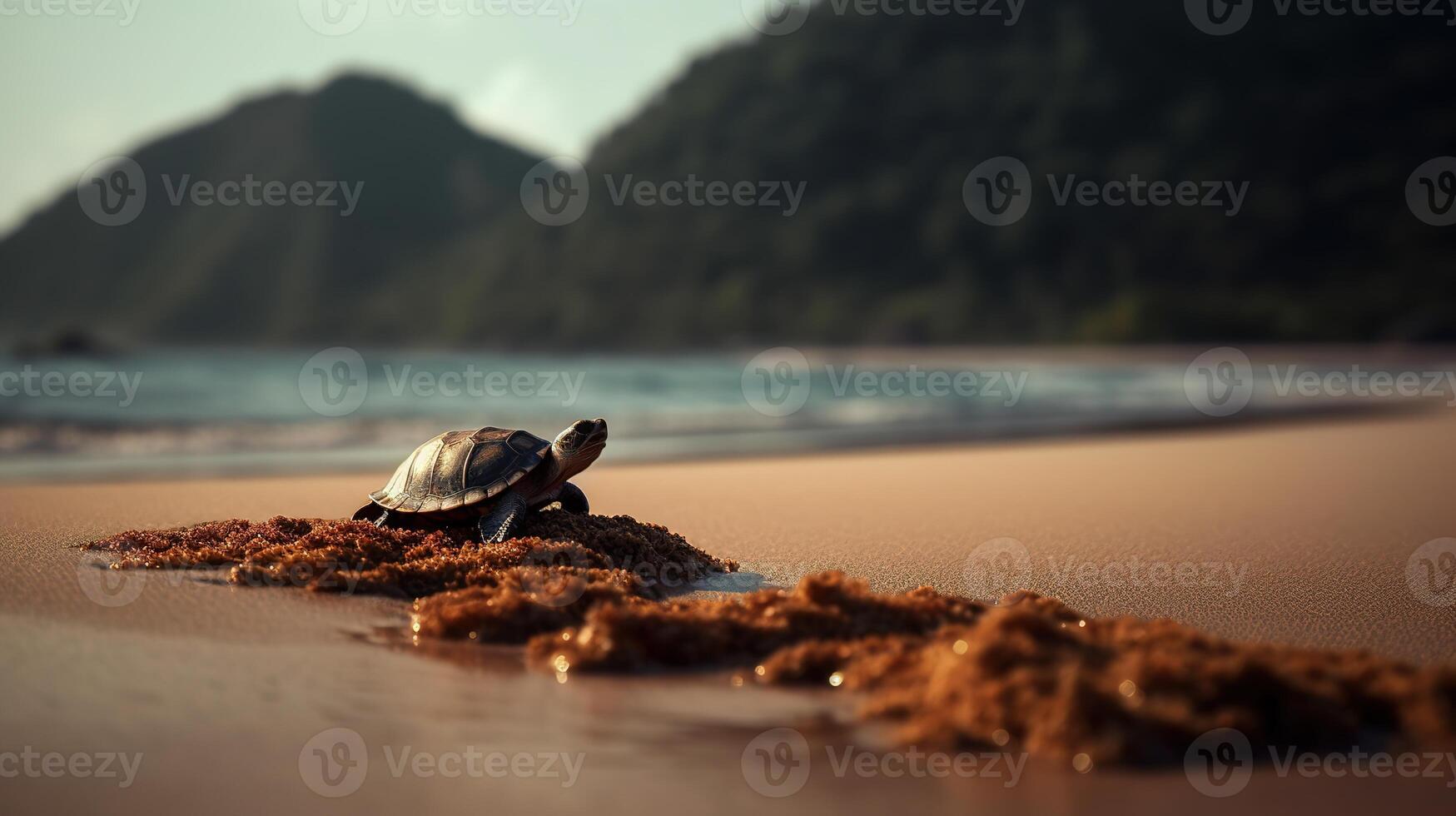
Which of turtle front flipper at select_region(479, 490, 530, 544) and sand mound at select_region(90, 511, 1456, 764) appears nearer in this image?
sand mound at select_region(90, 511, 1456, 764)

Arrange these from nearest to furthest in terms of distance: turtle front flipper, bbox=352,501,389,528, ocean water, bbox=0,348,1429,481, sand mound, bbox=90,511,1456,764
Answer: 1. sand mound, bbox=90,511,1456,764
2. turtle front flipper, bbox=352,501,389,528
3. ocean water, bbox=0,348,1429,481


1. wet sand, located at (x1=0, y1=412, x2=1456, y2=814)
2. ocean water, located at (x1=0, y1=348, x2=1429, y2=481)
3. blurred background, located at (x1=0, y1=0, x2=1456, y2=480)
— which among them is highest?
blurred background, located at (x1=0, y1=0, x2=1456, y2=480)

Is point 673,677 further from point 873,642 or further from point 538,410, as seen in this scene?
point 538,410

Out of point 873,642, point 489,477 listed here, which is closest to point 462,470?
point 489,477

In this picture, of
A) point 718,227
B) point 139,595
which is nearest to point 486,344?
point 718,227

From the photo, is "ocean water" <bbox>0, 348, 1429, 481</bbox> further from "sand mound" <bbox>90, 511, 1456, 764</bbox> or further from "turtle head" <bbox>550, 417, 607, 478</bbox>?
"sand mound" <bbox>90, 511, 1456, 764</bbox>

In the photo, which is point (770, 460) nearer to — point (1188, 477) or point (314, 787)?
point (1188, 477)

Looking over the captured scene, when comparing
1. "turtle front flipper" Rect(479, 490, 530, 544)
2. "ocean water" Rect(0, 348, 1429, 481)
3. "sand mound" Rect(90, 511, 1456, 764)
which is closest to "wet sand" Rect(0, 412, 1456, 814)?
"sand mound" Rect(90, 511, 1456, 764)

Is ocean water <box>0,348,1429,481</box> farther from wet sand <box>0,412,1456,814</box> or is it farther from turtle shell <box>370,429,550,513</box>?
turtle shell <box>370,429,550,513</box>

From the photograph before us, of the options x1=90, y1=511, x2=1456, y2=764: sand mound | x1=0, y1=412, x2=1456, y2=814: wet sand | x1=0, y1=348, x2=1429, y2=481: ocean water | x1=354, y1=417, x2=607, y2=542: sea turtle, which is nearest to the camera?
x1=0, y1=412, x2=1456, y2=814: wet sand

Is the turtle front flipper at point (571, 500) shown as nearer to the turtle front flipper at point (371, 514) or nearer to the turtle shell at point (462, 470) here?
the turtle shell at point (462, 470)

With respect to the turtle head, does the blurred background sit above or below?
above
